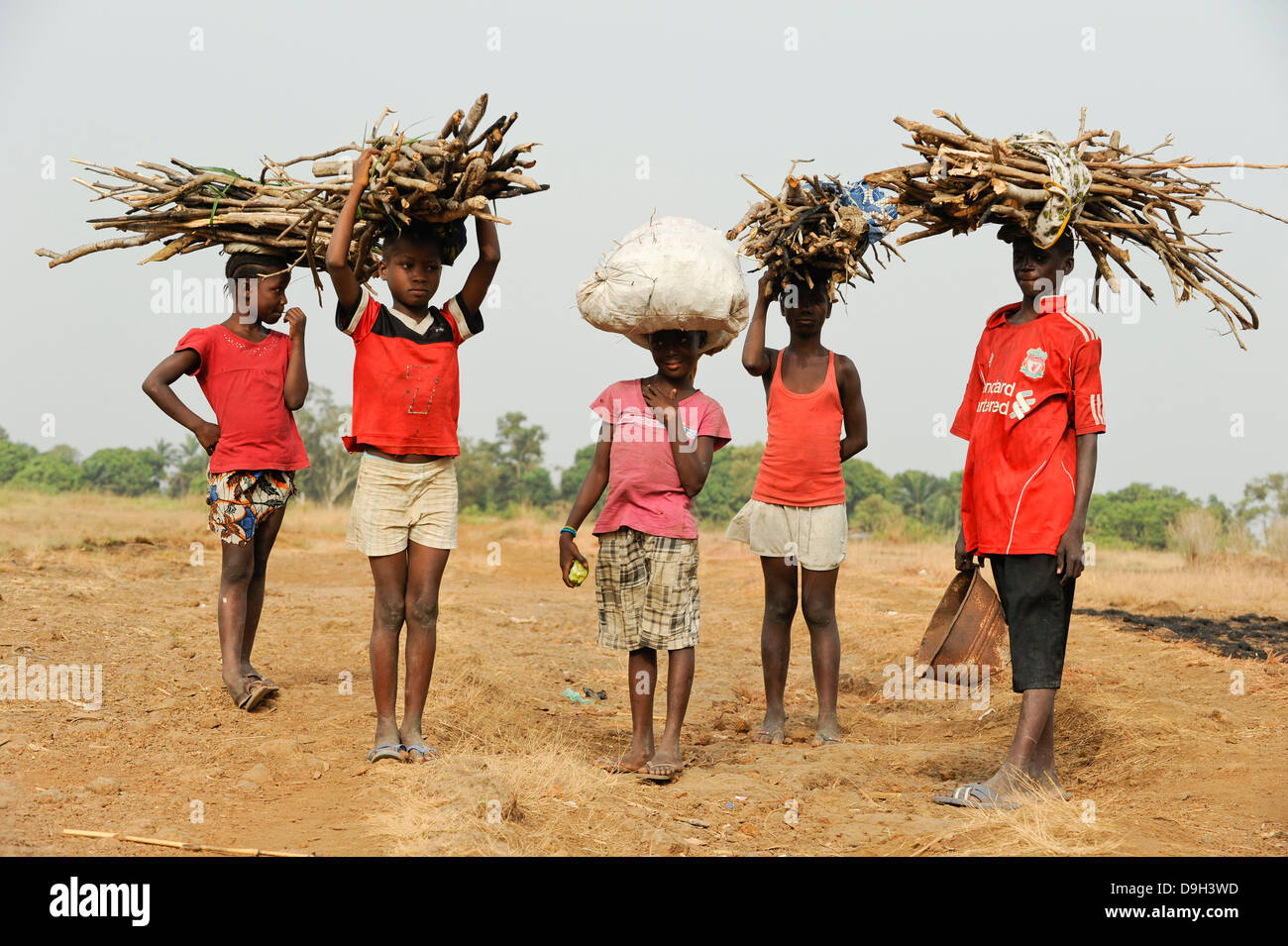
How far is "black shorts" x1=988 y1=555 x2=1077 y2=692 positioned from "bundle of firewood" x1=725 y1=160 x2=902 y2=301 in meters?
1.67

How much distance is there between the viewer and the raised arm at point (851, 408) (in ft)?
17.3

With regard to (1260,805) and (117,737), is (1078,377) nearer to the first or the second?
(1260,805)

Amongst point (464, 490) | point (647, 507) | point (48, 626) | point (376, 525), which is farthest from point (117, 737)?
point (464, 490)

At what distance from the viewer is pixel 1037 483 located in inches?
165

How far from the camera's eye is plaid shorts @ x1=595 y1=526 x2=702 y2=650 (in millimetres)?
4598

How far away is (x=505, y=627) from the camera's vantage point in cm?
860

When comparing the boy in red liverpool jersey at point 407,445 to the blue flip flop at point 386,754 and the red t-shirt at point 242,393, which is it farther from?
the red t-shirt at point 242,393

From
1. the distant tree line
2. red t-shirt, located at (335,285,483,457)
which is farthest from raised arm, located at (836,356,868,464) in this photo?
the distant tree line

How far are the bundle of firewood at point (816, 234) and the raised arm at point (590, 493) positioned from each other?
1.25 m

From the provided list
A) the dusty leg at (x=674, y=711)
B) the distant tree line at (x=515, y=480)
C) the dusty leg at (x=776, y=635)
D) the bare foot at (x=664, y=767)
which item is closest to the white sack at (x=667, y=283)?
the dusty leg at (x=776, y=635)

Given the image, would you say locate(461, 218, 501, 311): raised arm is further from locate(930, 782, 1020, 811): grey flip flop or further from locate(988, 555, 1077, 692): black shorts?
locate(930, 782, 1020, 811): grey flip flop

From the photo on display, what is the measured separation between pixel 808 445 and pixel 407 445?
6.39ft

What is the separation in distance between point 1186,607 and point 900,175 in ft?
22.4

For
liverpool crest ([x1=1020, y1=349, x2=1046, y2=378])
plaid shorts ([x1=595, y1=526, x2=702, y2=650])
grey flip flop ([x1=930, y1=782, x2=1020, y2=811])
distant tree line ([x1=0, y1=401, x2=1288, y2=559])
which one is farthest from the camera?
distant tree line ([x1=0, y1=401, x2=1288, y2=559])
